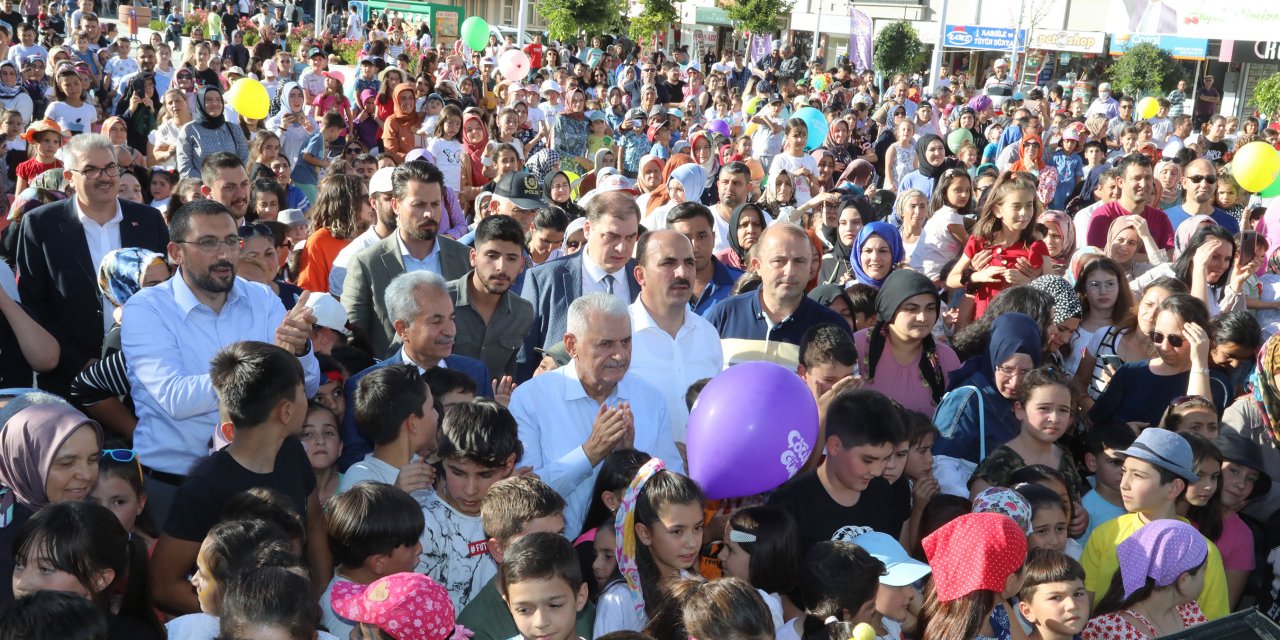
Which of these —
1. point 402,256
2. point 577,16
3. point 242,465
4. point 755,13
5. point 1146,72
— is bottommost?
point 242,465

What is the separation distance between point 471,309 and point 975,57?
3876cm

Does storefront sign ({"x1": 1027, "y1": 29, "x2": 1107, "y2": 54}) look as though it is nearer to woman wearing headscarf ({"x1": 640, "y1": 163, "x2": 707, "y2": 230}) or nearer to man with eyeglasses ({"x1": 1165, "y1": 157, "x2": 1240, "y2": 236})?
man with eyeglasses ({"x1": 1165, "y1": 157, "x2": 1240, "y2": 236})

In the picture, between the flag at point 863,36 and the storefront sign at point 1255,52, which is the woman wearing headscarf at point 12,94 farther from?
the storefront sign at point 1255,52

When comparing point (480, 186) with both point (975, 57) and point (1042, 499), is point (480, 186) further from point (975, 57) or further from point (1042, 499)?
point (975, 57)

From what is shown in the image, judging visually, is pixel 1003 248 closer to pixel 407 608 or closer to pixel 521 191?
pixel 521 191

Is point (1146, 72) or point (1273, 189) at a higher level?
point (1146, 72)

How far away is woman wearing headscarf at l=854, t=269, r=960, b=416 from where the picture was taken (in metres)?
4.63

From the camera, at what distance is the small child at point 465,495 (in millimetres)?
3305

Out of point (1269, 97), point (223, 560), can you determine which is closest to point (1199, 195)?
point (223, 560)

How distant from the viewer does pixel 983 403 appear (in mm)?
4551

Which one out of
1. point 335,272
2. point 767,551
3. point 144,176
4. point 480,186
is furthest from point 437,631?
point 480,186

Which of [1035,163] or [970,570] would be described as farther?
[1035,163]

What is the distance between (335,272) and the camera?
5383mm

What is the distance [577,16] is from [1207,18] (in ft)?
67.2
